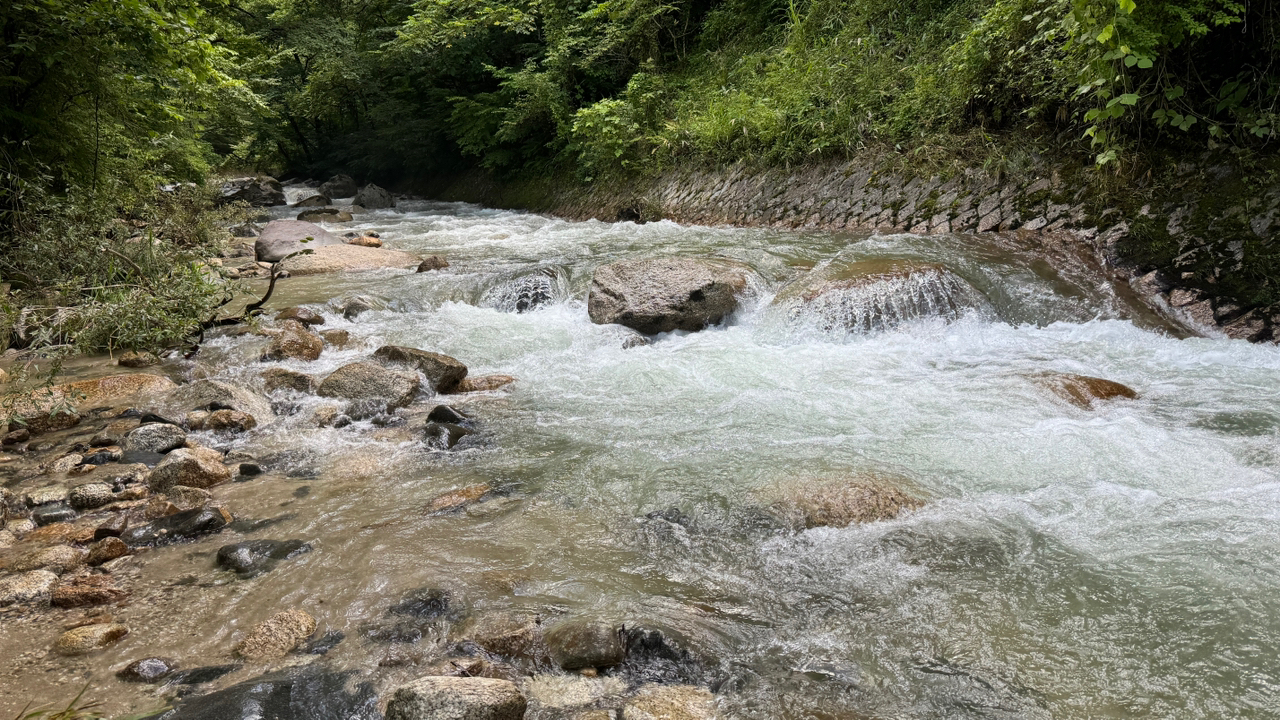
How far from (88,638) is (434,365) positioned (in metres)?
3.63

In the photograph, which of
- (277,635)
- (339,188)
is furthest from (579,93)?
(277,635)

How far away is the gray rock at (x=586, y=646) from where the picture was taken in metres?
2.76

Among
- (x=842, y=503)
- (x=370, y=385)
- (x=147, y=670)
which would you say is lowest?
(x=147, y=670)

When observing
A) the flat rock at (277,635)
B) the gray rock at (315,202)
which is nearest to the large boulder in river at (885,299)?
the flat rock at (277,635)

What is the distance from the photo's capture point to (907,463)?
449 cm

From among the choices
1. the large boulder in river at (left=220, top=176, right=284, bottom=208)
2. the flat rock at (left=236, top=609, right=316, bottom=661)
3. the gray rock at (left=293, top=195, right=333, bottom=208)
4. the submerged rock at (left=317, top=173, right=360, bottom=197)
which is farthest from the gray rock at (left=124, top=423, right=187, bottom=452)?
the submerged rock at (left=317, top=173, right=360, bottom=197)

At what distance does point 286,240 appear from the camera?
11734 millimetres

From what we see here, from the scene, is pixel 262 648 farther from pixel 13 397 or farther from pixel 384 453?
pixel 13 397

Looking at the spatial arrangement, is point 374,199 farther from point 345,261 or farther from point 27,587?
point 27,587

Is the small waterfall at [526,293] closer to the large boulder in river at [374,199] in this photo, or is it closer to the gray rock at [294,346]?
the gray rock at [294,346]

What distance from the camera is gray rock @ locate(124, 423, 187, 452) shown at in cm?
500

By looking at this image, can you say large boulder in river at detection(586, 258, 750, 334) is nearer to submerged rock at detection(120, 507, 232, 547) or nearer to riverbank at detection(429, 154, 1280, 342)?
riverbank at detection(429, 154, 1280, 342)

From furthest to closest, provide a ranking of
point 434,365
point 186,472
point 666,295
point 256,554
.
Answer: point 666,295
point 434,365
point 186,472
point 256,554

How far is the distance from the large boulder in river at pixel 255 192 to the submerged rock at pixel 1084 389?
20566 mm
